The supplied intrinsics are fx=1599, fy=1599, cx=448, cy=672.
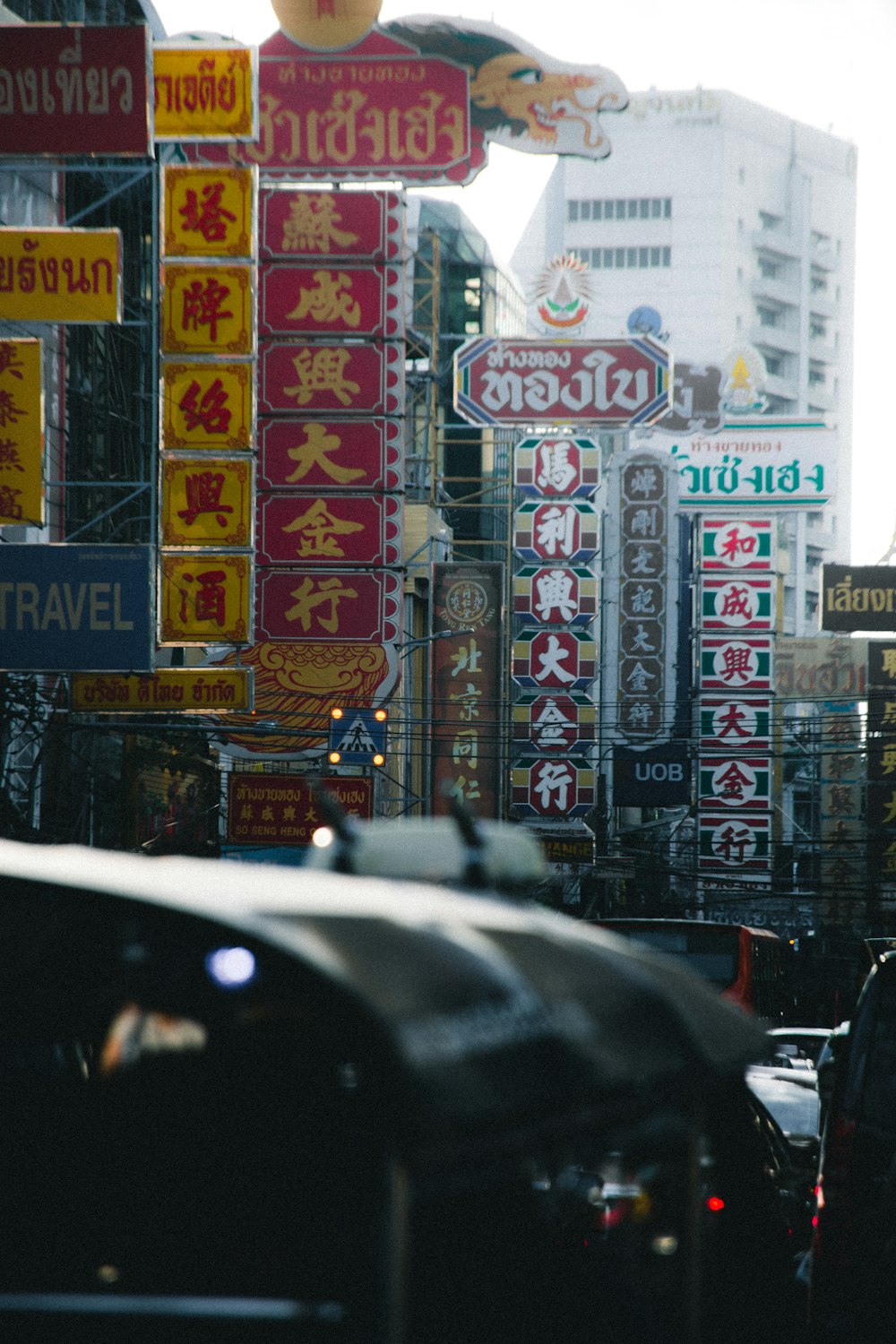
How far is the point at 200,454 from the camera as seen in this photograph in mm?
18312

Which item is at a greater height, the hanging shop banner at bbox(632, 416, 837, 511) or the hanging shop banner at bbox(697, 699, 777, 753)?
the hanging shop banner at bbox(632, 416, 837, 511)

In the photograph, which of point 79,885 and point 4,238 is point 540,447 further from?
point 79,885

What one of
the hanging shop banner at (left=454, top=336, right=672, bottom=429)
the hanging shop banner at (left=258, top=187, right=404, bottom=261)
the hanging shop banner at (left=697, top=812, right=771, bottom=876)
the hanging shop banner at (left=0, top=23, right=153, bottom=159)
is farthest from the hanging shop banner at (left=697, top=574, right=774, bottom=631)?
the hanging shop banner at (left=0, top=23, right=153, bottom=159)

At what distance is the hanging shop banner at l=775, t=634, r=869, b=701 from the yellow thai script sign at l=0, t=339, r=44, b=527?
53.5 m

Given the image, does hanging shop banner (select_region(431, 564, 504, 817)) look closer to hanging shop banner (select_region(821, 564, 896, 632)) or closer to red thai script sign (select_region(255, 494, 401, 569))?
red thai script sign (select_region(255, 494, 401, 569))

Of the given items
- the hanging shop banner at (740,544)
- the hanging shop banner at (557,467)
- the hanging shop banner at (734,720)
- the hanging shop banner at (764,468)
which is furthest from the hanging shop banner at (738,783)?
the hanging shop banner at (764,468)

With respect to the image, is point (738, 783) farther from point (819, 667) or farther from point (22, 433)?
point (22, 433)

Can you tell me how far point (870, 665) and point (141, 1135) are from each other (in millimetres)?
49425

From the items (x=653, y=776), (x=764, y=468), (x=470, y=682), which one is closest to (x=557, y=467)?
(x=470, y=682)

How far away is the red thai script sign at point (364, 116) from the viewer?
24.1 metres

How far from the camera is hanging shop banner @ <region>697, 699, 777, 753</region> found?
136ft

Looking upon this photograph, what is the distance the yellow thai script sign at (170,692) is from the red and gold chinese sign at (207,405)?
2.30 ft

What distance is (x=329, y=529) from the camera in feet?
75.0

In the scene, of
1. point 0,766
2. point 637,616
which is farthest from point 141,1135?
point 637,616
